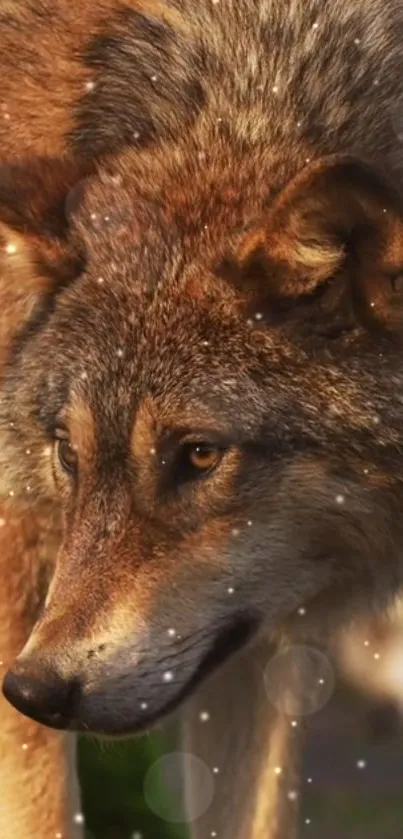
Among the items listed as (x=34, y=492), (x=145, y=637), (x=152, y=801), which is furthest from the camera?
(x=152, y=801)

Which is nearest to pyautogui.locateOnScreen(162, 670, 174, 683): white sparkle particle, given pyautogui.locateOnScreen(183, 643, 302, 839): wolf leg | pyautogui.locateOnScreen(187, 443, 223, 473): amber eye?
pyautogui.locateOnScreen(187, 443, 223, 473): amber eye

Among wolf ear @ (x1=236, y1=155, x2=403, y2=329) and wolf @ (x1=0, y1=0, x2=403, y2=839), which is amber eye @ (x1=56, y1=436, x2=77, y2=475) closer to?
wolf @ (x1=0, y1=0, x2=403, y2=839)

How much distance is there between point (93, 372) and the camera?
2.32 meters

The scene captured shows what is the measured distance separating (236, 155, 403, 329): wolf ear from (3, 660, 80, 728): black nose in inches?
23.1

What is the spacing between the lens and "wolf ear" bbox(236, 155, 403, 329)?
2.10 metres

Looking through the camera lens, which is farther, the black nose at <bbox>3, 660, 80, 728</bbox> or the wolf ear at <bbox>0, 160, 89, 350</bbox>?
the wolf ear at <bbox>0, 160, 89, 350</bbox>

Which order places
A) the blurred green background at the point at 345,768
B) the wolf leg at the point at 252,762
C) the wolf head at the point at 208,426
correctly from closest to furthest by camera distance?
the wolf head at the point at 208,426, the wolf leg at the point at 252,762, the blurred green background at the point at 345,768

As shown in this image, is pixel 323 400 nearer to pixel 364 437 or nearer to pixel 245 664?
pixel 364 437

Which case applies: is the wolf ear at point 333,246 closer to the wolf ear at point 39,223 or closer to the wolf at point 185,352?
the wolf at point 185,352

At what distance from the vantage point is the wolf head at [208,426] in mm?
2201

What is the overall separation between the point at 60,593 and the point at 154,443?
0.24m

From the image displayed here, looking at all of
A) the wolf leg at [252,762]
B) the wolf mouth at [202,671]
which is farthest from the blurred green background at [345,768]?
the wolf mouth at [202,671]

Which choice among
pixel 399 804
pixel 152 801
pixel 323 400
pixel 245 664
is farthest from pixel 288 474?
pixel 399 804

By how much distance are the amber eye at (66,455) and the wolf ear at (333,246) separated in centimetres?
34
